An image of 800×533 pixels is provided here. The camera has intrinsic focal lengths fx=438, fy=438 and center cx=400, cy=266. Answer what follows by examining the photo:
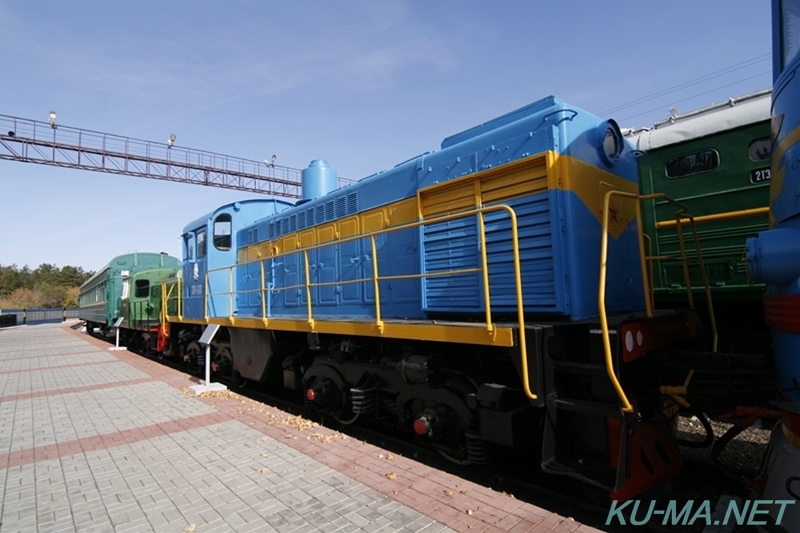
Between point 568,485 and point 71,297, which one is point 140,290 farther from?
point 71,297

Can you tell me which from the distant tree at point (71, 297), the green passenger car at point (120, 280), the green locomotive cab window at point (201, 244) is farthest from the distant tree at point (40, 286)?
the green locomotive cab window at point (201, 244)

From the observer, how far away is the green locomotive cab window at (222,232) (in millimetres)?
9312

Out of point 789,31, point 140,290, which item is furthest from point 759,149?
point 140,290

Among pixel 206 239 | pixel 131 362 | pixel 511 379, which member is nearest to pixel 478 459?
pixel 511 379

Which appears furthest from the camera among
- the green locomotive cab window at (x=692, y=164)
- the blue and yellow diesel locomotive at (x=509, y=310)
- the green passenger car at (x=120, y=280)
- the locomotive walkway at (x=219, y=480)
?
the green passenger car at (x=120, y=280)

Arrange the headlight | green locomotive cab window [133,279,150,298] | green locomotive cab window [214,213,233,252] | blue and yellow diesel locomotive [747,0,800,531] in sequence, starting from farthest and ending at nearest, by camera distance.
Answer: green locomotive cab window [133,279,150,298], green locomotive cab window [214,213,233,252], the headlight, blue and yellow diesel locomotive [747,0,800,531]

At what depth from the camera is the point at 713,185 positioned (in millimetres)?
6301

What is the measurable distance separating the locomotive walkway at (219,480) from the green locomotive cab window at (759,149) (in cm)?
563

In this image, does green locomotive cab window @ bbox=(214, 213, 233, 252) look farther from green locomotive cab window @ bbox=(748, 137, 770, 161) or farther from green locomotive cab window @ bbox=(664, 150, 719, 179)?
green locomotive cab window @ bbox=(748, 137, 770, 161)

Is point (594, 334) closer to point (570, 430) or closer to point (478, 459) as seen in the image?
point (570, 430)

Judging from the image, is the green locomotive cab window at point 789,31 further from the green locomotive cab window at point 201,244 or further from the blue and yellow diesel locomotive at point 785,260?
the green locomotive cab window at point 201,244

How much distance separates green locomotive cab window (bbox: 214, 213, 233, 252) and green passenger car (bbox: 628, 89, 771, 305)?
7.89m

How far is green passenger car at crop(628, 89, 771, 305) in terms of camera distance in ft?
19.4

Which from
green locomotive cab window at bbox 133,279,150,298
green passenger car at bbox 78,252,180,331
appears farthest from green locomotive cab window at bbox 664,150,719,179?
green locomotive cab window at bbox 133,279,150,298
